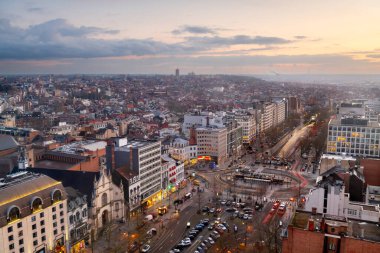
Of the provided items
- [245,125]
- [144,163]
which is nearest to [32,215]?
[144,163]

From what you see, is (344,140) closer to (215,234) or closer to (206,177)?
(206,177)

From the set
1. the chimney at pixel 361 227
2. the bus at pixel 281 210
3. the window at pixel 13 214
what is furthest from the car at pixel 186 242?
the chimney at pixel 361 227

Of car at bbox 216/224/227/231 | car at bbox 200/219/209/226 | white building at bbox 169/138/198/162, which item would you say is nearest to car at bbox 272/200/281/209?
car at bbox 216/224/227/231

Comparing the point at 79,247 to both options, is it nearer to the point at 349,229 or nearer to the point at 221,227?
the point at 221,227

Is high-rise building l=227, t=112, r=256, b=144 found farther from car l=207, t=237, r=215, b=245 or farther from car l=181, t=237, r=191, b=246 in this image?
car l=181, t=237, r=191, b=246

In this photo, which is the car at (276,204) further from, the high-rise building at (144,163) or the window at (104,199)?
the window at (104,199)

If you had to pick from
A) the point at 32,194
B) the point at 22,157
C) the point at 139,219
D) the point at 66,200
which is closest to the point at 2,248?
the point at 32,194

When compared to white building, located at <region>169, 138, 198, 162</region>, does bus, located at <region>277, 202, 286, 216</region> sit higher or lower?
lower

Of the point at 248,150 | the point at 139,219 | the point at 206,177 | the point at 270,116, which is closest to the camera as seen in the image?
the point at 139,219

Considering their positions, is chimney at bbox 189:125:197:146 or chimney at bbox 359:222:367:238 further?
chimney at bbox 189:125:197:146
